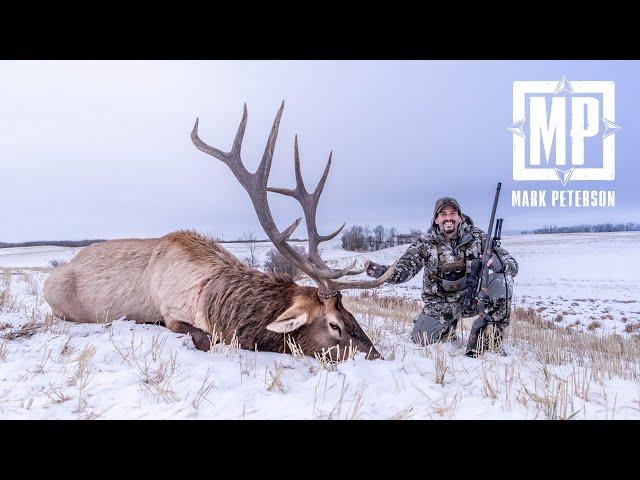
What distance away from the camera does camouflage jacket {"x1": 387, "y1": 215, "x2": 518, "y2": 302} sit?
602cm

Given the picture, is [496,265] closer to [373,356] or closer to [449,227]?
[449,227]

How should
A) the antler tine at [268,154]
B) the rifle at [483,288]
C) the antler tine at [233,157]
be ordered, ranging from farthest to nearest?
the rifle at [483,288], the antler tine at [233,157], the antler tine at [268,154]

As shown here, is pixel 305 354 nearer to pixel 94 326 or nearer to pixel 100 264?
pixel 94 326

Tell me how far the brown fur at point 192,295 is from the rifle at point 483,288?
4.48 feet

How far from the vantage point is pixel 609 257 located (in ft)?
87.6

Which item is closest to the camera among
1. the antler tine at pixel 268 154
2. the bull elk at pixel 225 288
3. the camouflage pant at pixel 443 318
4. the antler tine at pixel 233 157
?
the bull elk at pixel 225 288

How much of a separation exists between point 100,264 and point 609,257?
28942 millimetres

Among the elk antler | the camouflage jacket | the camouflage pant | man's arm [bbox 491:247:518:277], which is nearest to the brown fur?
the elk antler

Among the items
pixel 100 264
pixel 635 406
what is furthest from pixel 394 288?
pixel 635 406

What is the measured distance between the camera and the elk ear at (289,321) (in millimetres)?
4203

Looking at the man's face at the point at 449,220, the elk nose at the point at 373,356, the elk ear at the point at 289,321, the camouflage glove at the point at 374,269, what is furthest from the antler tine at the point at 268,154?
the man's face at the point at 449,220

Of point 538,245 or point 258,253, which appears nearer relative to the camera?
point 258,253

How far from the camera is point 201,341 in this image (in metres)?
4.57

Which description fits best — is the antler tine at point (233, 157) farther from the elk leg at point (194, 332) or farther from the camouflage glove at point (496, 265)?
the camouflage glove at point (496, 265)
